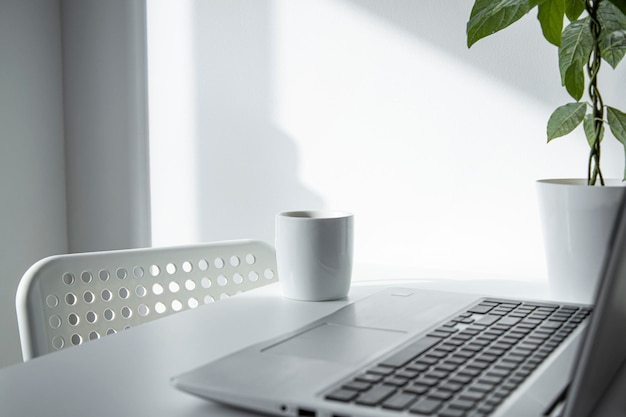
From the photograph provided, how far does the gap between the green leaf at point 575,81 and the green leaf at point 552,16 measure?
6 centimetres

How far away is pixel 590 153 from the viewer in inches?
37.1

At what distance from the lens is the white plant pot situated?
89 centimetres

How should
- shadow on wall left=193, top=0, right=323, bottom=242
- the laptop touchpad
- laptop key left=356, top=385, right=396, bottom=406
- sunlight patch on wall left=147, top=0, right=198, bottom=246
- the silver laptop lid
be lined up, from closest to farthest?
1. the silver laptop lid
2. laptop key left=356, top=385, right=396, bottom=406
3. the laptop touchpad
4. shadow on wall left=193, top=0, right=323, bottom=242
5. sunlight patch on wall left=147, top=0, right=198, bottom=246

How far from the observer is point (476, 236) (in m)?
1.30

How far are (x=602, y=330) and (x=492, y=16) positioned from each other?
59 cm

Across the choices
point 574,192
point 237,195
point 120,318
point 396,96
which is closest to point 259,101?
point 237,195

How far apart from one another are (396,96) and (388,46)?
0.31ft

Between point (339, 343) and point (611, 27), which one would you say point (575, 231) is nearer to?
point (611, 27)

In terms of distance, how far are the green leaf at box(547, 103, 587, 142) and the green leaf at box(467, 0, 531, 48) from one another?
0.15 m

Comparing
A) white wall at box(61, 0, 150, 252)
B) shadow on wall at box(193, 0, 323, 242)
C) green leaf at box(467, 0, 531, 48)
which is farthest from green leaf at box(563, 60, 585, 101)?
white wall at box(61, 0, 150, 252)

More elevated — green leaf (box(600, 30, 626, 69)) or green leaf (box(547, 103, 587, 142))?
green leaf (box(600, 30, 626, 69))

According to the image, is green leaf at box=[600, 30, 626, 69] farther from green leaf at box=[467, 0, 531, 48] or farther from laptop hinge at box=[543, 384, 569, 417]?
laptop hinge at box=[543, 384, 569, 417]

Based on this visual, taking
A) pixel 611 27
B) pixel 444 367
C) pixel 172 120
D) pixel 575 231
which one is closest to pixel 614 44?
pixel 611 27

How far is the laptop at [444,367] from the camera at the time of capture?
0.46 metres
